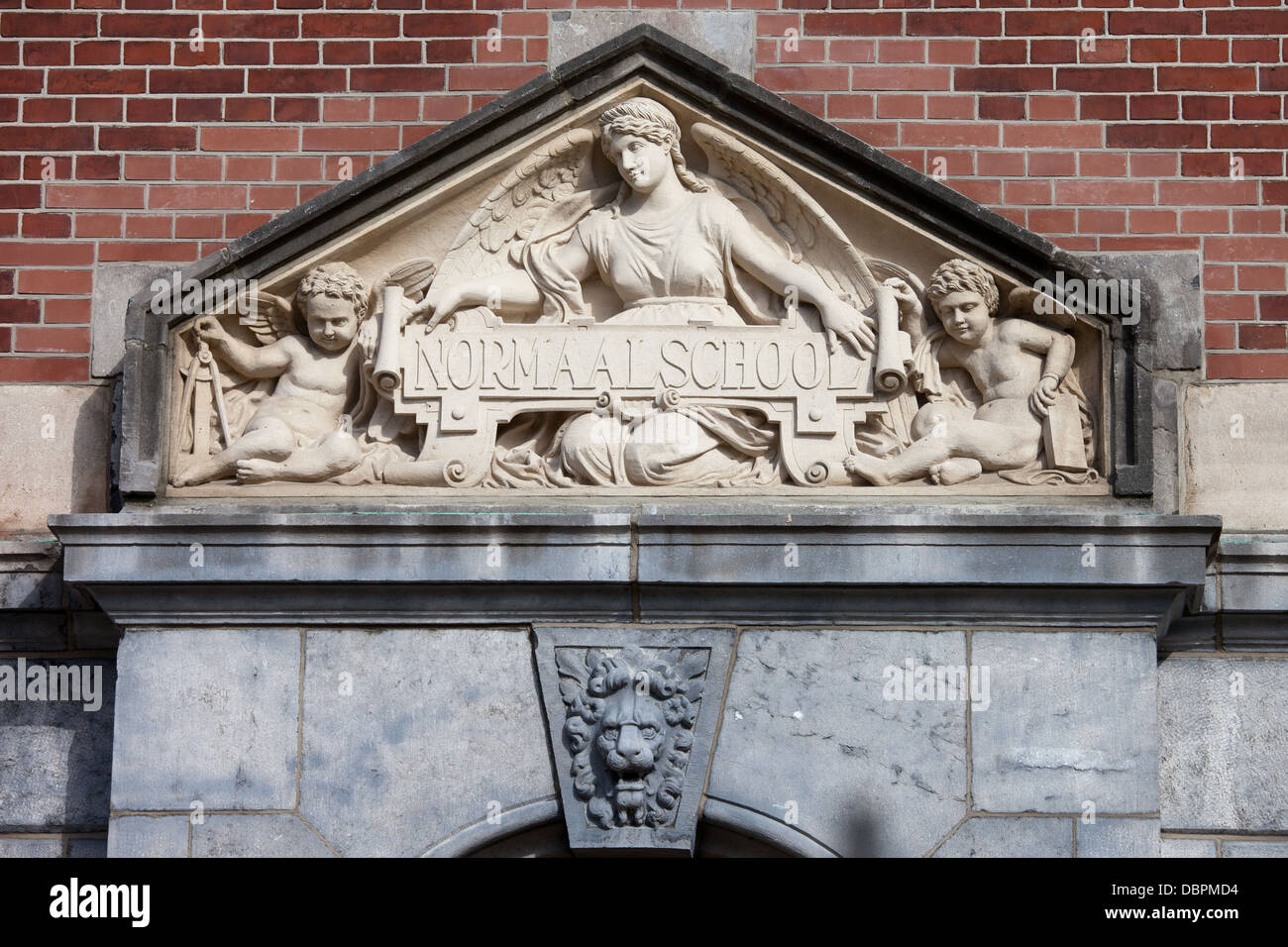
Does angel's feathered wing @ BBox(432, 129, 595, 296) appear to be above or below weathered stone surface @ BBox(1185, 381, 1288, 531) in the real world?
above

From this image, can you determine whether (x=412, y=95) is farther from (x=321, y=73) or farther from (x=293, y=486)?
(x=293, y=486)

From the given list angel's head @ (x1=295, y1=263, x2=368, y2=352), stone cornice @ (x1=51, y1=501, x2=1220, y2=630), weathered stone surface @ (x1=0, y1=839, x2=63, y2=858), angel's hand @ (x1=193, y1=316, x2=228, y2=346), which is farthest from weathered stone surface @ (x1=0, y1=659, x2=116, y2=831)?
angel's head @ (x1=295, y1=263, x2=368, y2=352)

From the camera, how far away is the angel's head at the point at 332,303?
6.57 meters

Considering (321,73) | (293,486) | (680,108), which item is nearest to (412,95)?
(321,73)

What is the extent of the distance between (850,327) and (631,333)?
69 centimetres

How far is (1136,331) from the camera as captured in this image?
20.9 feet

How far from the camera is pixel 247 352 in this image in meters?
6.62

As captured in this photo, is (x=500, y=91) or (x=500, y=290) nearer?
(x=500, y=290)

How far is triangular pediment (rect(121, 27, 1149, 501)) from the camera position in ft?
21.0

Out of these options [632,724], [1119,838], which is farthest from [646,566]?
[1119,838]

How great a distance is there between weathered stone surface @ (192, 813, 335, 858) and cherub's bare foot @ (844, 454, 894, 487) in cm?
196

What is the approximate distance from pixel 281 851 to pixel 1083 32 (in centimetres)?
374

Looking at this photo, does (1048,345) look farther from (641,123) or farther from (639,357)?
(641,123)

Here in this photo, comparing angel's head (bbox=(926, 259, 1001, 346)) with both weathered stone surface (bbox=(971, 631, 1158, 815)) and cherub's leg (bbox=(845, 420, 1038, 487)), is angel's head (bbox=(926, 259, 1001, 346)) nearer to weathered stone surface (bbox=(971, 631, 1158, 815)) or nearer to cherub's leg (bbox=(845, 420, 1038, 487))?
cherub's leg (bbox=(845, 420, 1038, 487))
